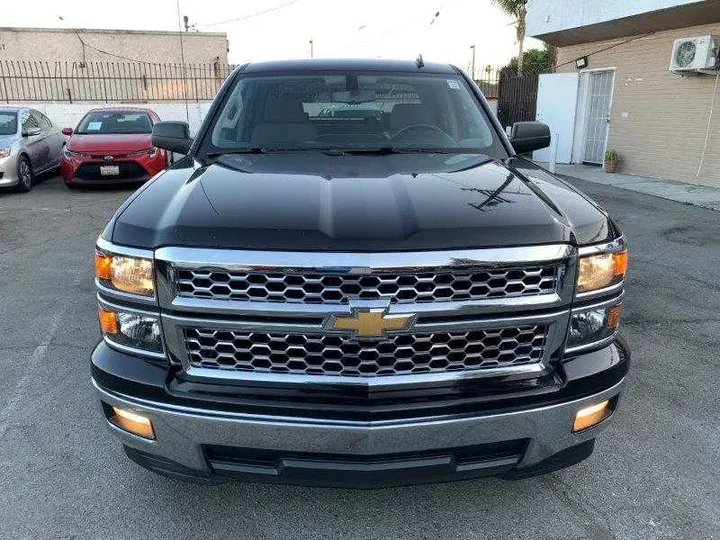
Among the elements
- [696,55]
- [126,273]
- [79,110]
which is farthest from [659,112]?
[79,110]

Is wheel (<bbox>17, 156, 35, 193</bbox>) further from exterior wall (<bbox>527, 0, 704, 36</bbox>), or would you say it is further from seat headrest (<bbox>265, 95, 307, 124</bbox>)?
exterior wall (<bbox>527, 0, 704, 36</bbox>)

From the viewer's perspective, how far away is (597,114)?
49.1 feet

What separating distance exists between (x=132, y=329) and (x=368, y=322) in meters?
0.87

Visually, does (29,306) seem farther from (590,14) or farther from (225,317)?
(590,14)

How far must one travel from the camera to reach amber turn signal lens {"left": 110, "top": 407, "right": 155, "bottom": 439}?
2.07 meters

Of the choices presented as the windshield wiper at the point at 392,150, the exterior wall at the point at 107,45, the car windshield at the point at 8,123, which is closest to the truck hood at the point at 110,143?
the car windshield at the point at 8,123

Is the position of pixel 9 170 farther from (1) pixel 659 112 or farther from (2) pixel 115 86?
(2) pixel 115 86

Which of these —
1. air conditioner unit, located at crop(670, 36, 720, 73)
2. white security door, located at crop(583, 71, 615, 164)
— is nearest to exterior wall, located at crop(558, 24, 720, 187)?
white security door, located at crop(583, 71, 615, 164)

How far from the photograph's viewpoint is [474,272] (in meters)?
1.98

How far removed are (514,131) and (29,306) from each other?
4.21 m

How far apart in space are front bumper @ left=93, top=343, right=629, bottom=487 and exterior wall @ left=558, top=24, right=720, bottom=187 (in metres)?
11.5

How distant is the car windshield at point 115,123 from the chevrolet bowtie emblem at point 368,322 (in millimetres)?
10544

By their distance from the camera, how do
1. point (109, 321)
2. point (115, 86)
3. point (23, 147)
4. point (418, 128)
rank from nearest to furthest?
point (109, 321) → point (418, 128) → point (23, 147) → point (115, 86)

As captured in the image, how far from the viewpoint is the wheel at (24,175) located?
1061cm
